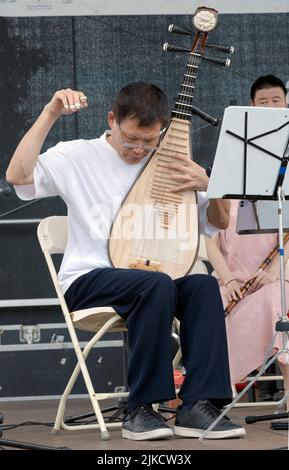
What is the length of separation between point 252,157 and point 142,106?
46 cm

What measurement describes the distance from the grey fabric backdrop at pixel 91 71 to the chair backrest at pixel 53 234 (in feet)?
5.03

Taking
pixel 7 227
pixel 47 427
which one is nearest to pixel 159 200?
pixel 47 427

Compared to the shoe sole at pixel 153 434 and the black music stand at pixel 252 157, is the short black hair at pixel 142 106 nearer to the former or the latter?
the black music stand at pixel 252 157

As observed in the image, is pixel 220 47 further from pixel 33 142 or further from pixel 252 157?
pixel 33 142

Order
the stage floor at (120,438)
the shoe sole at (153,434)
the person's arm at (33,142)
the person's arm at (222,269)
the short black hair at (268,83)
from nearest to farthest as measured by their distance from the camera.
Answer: the stage floor at (120,438)
the shoe sole at (153,434)
the person's arm at (33,142)
the person's arm at (222,269)
the short black hair at (268,83)

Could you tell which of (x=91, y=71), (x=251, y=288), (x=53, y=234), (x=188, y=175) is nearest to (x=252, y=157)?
(x=188, y=175)

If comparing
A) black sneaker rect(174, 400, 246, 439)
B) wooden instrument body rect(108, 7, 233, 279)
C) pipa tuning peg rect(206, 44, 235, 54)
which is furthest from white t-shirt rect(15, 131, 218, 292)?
black sneaker rect(174, 400, 246, 439)

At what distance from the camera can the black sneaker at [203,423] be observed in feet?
10.6

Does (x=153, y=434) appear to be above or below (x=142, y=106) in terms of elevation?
below

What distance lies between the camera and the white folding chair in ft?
11.3

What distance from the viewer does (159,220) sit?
355cm

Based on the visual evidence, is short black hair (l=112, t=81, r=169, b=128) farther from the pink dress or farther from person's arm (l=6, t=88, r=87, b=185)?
the pink dress

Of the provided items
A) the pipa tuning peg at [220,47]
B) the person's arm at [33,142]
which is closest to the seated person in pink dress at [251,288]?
the pipa tuning peg at [220,47]

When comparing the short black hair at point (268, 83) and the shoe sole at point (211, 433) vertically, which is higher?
the short black hair at point (268, 83)
